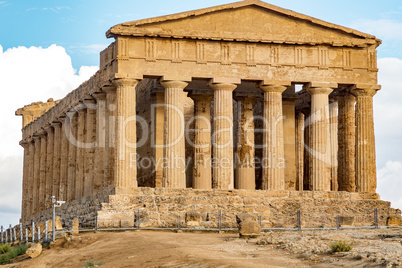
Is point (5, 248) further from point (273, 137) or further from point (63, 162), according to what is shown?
point (63, 162)

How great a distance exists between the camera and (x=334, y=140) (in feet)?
162

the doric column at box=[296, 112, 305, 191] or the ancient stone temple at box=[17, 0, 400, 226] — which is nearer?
the ancient stone temple at box=[17, 0, 400, 226]

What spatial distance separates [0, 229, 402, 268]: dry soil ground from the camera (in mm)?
26656

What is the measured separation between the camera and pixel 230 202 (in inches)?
1684

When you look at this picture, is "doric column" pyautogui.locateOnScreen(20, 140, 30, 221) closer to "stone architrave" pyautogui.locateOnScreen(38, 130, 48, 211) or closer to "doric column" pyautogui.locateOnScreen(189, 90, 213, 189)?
"stone architrave" pyautogui.locateOnScreen(38, 130, 48, 211)

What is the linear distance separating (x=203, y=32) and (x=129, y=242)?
15.7 metres

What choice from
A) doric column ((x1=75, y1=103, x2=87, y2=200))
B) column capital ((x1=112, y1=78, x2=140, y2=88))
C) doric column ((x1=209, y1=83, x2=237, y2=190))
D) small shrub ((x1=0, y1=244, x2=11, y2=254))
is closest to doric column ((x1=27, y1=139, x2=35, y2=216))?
→ doric column ((x1=75, y1=103, x2=87, y2=200))

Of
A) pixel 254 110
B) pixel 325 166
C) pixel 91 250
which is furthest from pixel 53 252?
pixel 254 110

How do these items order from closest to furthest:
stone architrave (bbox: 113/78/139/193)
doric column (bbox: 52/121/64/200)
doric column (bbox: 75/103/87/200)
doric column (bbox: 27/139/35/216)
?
stone architrave (bbox: 113/78/139/193)
doric column (bbox: 75/103/87/200)
doric column (bbox: 52/121/64/200)
doric column (bbox: 27/139/35/216)

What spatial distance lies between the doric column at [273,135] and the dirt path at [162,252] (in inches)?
420

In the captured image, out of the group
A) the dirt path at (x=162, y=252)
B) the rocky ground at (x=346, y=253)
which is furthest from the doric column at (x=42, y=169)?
the rocky ground at (x=346, y=253)

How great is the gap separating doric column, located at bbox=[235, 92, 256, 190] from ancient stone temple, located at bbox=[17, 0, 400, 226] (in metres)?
0.07

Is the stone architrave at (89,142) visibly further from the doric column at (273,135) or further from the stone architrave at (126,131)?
the doric column at (273,135)

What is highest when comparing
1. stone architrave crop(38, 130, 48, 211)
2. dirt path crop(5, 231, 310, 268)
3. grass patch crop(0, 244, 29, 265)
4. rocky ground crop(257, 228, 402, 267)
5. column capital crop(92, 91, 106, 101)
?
column capital crop(92, 91, 106, 101)
